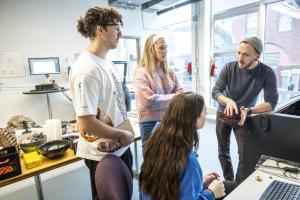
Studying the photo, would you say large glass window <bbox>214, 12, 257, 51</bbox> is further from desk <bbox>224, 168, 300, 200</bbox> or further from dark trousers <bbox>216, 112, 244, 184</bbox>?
desk <bbox>224, 168, 300, 200</bbox>

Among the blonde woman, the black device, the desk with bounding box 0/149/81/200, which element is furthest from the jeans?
the black device

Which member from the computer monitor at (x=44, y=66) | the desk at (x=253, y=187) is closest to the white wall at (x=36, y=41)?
the computer monitor at (x=44, y=66)

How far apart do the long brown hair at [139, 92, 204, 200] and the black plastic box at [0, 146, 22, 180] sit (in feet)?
2.60

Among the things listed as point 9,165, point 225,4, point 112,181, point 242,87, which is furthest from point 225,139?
point 225,4

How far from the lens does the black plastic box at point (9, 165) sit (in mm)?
1205

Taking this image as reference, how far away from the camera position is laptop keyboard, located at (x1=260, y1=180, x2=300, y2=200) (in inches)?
32.8

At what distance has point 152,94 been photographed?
1.67 meters

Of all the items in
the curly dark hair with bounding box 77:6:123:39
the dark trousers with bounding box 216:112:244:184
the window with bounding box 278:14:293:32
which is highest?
the window with bounding box 278:14:293:32

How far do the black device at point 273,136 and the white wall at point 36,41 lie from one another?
3854mm

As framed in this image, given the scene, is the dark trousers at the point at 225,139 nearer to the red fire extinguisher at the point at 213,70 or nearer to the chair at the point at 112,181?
the chair at the point at 112,181

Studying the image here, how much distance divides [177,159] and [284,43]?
373 cm

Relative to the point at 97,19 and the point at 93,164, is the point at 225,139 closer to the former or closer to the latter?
the point at 93,164

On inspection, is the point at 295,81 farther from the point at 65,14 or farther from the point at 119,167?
the point at 65,14

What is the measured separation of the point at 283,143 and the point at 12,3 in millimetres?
4339
